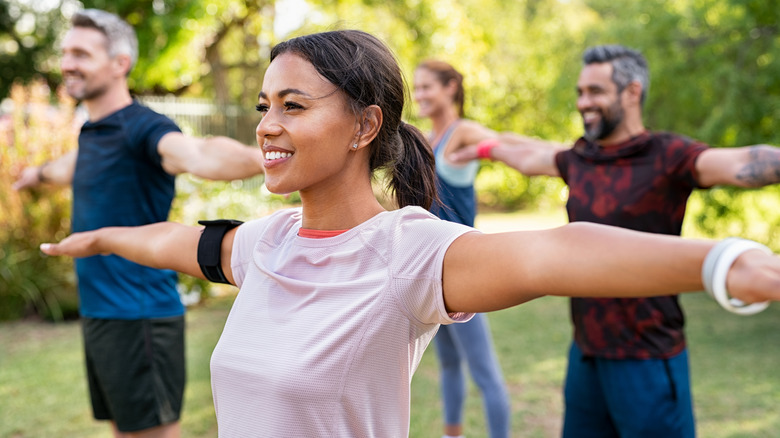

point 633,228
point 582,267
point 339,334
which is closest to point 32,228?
point 633,228

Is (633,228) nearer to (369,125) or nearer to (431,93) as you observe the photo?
(369,125)

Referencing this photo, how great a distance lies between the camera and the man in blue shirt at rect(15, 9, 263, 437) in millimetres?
3299

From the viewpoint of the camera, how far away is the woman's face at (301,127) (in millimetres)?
1681

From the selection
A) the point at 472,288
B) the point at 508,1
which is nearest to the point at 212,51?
the point at 508,1

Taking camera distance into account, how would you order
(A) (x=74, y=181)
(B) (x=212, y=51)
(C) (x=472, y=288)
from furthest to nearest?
(B) (x=212, y=51) < (A) (x=74, y=181) < (C) (x=472, y=288)

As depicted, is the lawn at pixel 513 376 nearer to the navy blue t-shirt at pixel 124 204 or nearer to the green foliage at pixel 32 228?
the green foliage at pixel 32 228

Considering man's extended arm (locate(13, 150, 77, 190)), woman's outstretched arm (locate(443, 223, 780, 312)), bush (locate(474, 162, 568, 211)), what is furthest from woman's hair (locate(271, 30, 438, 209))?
bush (locate(474, 162, 568, 211))

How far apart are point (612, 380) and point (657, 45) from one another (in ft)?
21.1

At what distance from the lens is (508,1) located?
2198cm

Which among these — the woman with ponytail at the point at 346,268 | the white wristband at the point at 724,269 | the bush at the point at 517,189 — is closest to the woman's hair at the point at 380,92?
the woman with ponytail at the point at 346,268

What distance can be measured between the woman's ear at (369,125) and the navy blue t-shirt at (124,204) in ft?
6.11

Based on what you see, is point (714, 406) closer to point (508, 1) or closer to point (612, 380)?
point (612, 380)

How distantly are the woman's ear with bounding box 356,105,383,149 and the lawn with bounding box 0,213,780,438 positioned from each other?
3.38 metres

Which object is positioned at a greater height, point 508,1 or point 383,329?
point 508,1
